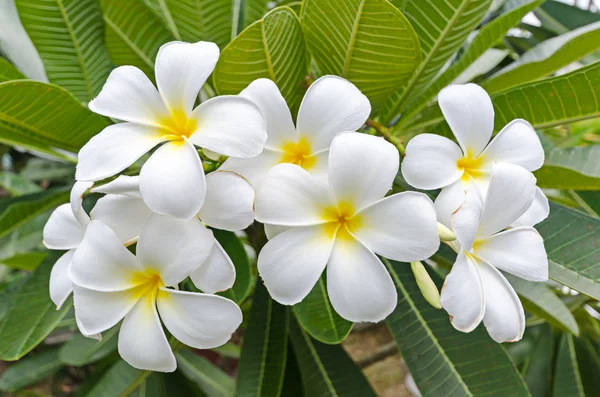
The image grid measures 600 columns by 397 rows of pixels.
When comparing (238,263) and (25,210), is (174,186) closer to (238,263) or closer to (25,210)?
(238,263)

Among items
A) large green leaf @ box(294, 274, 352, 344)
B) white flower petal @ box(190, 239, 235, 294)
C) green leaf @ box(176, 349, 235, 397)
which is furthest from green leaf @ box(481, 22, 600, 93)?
green leaf @ box(176, 349, 235, 397)

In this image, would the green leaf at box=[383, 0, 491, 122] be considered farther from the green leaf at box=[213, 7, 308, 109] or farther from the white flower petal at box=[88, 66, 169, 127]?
the white flower petal at box=[88, 66, 169, 127]

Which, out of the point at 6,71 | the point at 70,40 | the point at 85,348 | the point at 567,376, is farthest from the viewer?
the point at 567,376

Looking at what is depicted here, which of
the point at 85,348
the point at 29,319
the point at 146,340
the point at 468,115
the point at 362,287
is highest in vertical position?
the point at 468,115

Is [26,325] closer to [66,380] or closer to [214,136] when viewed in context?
[214,136]

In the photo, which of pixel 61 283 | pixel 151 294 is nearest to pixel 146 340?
pixel 151 294

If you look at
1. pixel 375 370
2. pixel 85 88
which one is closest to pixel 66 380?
pixel 85 88
